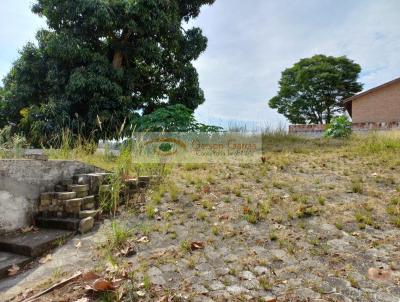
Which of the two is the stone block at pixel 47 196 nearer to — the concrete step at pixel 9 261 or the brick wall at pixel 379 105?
the concrete step at pixel 9 261

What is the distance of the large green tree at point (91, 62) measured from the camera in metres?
7.93

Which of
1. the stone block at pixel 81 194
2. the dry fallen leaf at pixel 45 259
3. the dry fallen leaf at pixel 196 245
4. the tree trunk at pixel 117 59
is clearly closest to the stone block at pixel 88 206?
the stone block at pixel 81 194

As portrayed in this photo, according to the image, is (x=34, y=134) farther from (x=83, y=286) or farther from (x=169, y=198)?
(x=83, y=286)

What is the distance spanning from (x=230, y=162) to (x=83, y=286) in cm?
362

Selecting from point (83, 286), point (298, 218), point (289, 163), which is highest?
point (289, 163)

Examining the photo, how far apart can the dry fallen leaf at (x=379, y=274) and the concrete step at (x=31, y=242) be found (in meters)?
2.61

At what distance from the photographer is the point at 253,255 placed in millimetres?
2246

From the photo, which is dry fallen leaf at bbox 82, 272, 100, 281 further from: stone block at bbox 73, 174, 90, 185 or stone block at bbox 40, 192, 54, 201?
stone block at bbox 73, 174, 90, 185

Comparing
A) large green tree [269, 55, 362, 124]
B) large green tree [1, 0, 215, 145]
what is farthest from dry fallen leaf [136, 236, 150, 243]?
large green tree [269, 55, 362, 124]

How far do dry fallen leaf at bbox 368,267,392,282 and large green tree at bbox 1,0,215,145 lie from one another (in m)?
6.21

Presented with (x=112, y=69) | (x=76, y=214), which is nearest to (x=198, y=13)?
(x=112, y=69)

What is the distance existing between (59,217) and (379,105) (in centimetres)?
1745

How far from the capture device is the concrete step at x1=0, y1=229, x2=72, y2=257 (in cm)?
236

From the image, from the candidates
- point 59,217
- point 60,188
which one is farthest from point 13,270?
point 60,188
